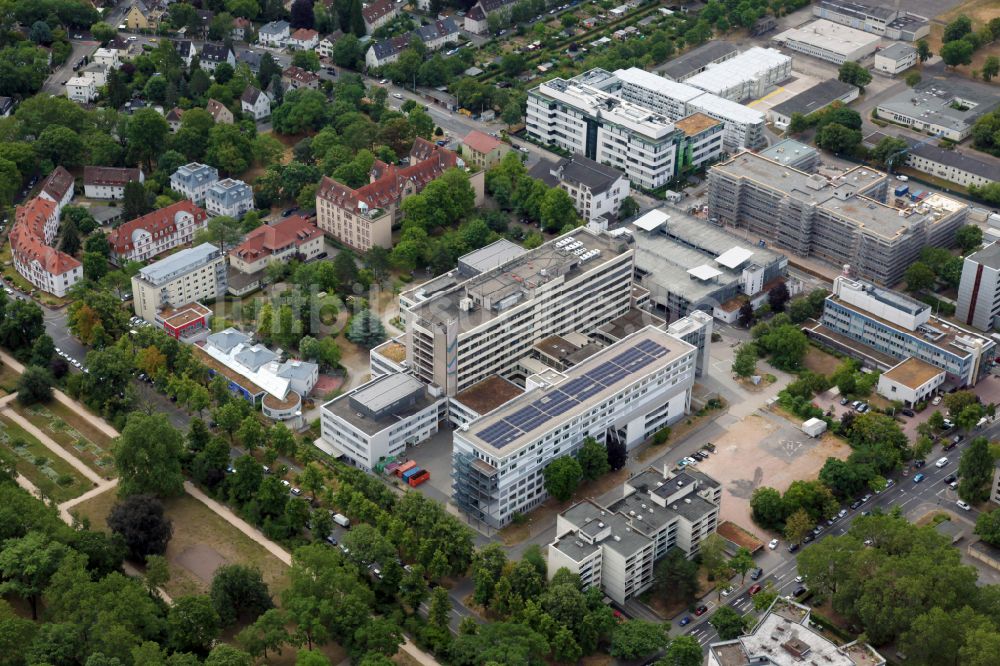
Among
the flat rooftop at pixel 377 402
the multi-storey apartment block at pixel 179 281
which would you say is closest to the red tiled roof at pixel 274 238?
the multi-storey apartment block at pixel 179 281

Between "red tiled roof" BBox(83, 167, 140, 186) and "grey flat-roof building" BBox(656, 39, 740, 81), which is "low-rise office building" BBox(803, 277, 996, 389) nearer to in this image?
"grey flat-roof building" BBox(656, 39, 740, 81)

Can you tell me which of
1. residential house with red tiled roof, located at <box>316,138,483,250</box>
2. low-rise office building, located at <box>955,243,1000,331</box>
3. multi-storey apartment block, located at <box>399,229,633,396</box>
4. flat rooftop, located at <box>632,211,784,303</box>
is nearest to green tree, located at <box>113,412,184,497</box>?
multi-storey apartment block, located at <box>399,229,633,396</box>

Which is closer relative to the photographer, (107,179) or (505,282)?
(505,282)

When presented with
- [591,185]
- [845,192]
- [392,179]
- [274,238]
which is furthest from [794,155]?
[274,238]

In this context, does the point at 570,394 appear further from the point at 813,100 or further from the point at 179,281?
the point at 813,100

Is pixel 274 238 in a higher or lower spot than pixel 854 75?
lower

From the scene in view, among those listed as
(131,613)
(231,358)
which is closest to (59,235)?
(231,358)
